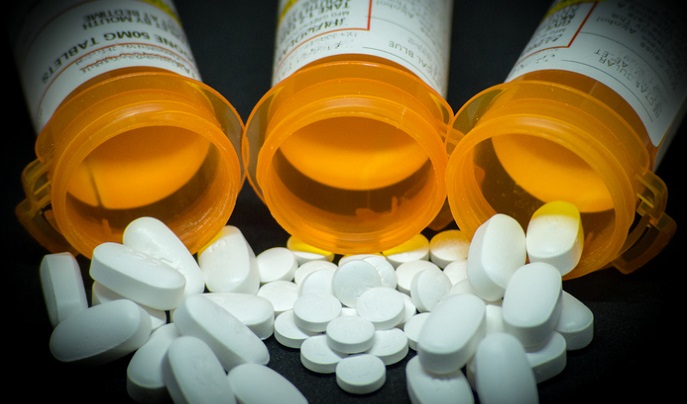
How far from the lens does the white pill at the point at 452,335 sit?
79 cm

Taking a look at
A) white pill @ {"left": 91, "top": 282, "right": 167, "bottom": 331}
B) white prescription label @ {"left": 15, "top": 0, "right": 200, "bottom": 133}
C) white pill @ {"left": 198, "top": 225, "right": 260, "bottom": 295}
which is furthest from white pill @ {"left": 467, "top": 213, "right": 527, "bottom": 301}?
white prescription label @ {"left": 15, "top": 0, "right": 200, "bottom": 133}

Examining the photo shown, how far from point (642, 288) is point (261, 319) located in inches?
24.2

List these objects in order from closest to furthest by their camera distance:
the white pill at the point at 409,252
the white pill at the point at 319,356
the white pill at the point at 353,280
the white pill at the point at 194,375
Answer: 1. the white pill at the point at 194,375
2. the white pill at the point at 319,356
3. the white pill at the point at 353,280
4. the white pill at the point at 409,252

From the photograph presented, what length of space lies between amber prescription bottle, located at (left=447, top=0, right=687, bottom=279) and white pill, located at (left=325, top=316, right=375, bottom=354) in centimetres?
25

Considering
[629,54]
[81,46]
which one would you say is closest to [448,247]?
[629,54]

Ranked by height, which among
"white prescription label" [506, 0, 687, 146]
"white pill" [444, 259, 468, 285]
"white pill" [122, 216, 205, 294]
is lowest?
"white pill" [122, 216, 205, 294]

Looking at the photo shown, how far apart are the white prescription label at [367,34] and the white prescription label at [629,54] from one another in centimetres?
16

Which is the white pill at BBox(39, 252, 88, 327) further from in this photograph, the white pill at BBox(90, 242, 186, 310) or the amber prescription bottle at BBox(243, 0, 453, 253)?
the amber prescription bottle at BBox(243, 0, 453, 253)

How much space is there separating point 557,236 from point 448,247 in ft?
0.65

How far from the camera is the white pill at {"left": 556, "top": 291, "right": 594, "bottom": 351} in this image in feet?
2.91

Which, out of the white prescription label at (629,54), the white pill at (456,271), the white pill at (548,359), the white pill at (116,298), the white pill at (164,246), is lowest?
the white pill at (116,298)

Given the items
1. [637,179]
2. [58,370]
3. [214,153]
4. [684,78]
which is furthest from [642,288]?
[58,370]

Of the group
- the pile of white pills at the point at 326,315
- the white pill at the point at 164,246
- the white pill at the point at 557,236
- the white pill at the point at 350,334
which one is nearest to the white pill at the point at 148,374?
the pile of white pills at the point at 326,315

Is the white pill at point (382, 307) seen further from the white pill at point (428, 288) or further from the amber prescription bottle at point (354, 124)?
the amber prescription bottle at point (354, 124)
